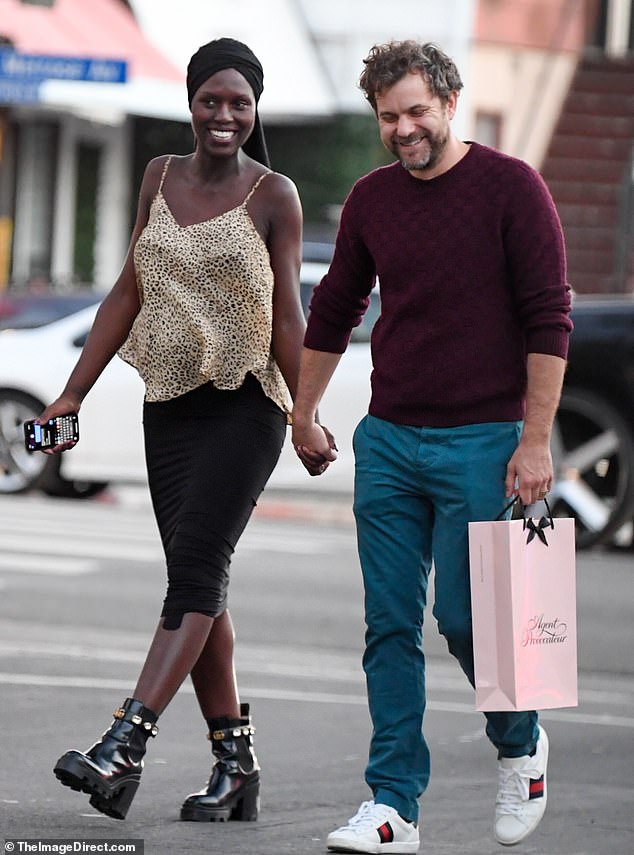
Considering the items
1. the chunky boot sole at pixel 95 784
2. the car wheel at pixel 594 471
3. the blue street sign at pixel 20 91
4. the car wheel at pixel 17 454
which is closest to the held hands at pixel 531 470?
the chunky boot sole at pixel 95 784

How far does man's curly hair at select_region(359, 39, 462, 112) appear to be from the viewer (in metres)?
4.83

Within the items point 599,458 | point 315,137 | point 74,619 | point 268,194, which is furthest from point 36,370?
point 315,137

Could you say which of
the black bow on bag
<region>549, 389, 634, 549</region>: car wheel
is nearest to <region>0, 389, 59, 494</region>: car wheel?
<region>549, 389, 634, 549</region>: car wheel

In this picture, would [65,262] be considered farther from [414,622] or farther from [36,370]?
[414,622]

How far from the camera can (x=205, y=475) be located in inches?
206

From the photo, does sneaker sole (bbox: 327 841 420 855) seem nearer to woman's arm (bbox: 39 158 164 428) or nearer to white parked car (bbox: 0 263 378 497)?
woman's arm (bbox: 39 158 164 428)

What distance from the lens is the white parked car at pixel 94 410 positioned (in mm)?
13539

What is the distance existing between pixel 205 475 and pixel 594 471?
25.0 feet

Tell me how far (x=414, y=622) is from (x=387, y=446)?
436 millimetres

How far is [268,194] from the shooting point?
5.33 metres

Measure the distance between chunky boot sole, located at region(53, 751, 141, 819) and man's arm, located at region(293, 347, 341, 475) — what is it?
3.07 ft

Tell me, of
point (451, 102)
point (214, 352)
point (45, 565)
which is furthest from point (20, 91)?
point (451, 102)

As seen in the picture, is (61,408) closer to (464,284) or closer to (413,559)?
(413,559)

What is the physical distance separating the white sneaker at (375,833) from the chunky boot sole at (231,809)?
0.42 metres
